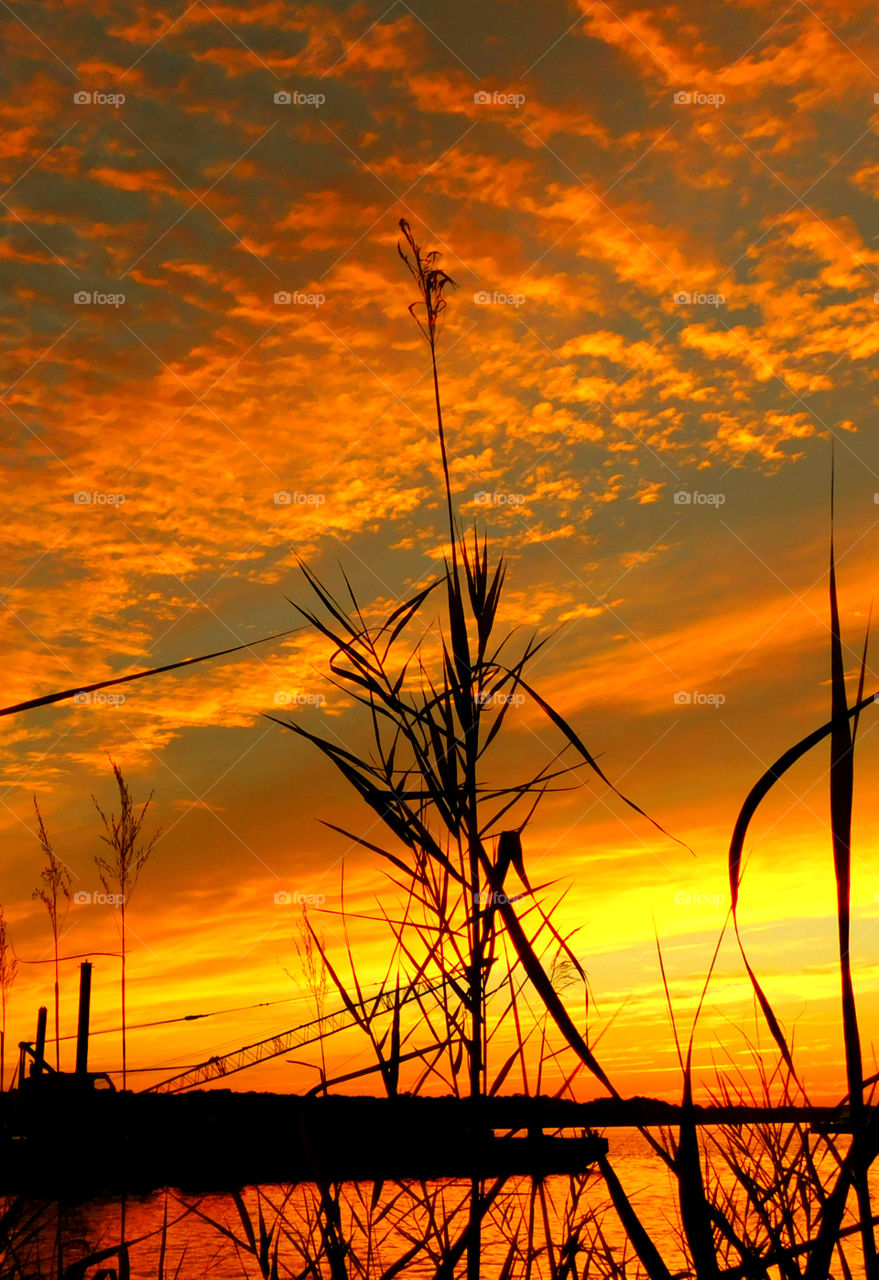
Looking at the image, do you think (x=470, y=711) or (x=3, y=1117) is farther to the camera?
(x=3, y=1117)

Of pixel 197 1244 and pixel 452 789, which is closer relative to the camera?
pixel 452 789

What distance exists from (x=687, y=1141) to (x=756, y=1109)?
3224 millimetres

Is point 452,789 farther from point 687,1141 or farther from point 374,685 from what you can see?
point 687,1141

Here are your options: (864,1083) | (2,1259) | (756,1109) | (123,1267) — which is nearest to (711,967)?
(864,1083)

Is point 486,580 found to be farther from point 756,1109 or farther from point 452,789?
point 756,1109

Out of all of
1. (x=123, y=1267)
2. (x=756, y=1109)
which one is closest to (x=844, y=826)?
(x=123, y=1267)

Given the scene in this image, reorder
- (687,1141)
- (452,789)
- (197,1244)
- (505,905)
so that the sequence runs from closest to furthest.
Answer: (687,1141) → (505,905) → (452,789) → (197,1244)

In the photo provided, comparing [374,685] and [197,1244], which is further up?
[374,685]

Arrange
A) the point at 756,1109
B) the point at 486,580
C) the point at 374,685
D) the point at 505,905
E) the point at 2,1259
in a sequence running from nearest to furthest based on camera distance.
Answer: the point at 505,905 → the point at 374,685 → the point at 486,580 → the point at 2,1259 → the point at 756,1109

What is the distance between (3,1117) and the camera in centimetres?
250

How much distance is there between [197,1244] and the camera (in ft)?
139

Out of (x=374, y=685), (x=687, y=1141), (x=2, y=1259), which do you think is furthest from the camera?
(x=2, y=1259)

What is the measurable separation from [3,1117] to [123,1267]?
0.70 meters

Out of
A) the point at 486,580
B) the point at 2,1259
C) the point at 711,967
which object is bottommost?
the point at 2,1259
